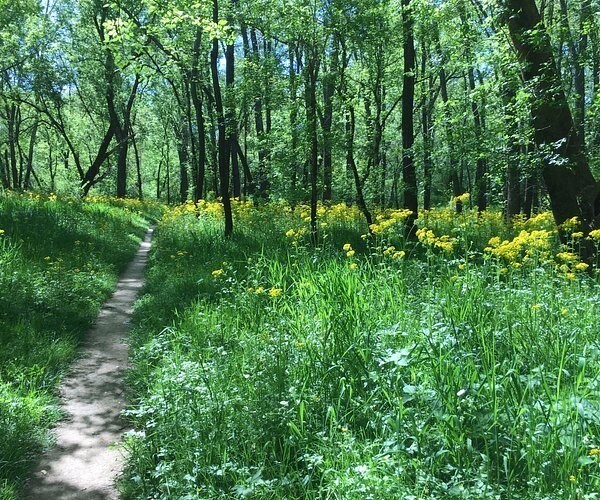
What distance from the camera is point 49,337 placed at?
5.71m

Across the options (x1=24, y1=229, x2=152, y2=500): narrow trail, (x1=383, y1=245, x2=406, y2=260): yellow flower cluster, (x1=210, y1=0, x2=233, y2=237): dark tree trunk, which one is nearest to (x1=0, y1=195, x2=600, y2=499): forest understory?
(x1=24, y1=229, x2=152, y2=500): narrow trail

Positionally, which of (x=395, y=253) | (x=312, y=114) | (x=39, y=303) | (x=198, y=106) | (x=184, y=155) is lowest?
(x=39, y=303)

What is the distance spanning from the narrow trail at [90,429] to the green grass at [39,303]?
5.2 inches

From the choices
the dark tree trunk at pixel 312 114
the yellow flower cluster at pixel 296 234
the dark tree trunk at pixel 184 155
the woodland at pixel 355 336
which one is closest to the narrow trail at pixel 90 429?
the woodland at pixel 355 336

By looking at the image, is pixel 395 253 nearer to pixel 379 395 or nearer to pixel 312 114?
pixel 379 395

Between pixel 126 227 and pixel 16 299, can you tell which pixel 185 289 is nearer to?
pixel 16 299

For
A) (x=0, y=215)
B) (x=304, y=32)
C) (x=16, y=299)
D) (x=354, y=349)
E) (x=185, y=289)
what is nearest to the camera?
(x=354, y=349)

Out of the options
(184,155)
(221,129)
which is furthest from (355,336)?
(184,155)

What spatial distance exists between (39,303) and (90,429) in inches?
128

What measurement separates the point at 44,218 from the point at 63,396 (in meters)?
8.52

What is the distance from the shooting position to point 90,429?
4.06 metres

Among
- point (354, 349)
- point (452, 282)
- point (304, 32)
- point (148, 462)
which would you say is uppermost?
point (304, 32)

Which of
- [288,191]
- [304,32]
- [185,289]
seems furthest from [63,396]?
[288,191]

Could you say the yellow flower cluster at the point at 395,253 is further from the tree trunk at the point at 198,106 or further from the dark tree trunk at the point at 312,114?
the tree trunk at the point at 198,106
